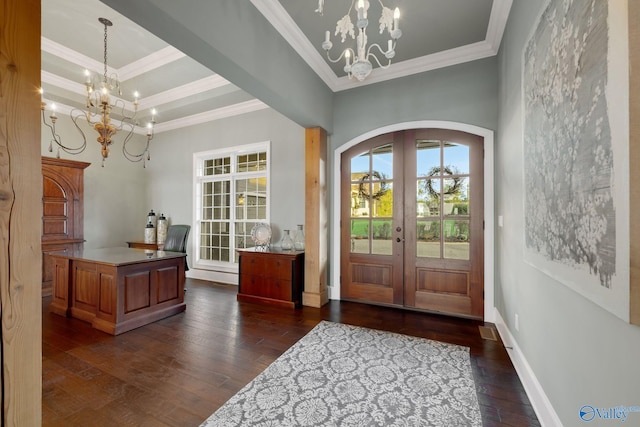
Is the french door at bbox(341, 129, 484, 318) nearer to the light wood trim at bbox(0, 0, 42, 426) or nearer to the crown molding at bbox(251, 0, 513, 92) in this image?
the crown molding at bbox(251, 0, 513, 92)

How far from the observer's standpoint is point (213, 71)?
2461mm

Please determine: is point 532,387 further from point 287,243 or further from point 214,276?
point 214,276

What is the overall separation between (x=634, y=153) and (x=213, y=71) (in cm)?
282

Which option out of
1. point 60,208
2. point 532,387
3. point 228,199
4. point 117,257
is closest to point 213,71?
point 117,257

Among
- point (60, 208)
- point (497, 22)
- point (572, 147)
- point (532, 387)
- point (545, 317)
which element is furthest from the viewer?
point (60, 208)

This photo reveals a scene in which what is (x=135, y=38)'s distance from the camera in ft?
10.4

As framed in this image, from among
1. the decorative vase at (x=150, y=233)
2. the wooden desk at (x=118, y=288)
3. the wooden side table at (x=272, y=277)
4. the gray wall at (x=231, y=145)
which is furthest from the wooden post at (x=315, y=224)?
the decorative vase at (x=150, y=233)

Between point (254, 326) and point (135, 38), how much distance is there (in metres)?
3.73

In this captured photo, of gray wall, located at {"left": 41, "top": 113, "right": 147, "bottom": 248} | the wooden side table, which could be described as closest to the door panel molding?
the wooden side table

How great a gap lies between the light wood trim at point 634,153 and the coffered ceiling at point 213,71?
215cm

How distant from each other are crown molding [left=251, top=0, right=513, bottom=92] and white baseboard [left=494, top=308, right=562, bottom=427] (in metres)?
3.08

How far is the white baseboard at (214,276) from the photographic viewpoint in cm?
500

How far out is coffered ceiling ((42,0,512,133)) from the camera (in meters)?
2.60

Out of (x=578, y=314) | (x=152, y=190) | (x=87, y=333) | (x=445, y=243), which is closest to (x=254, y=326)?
(x=87, y=333)
